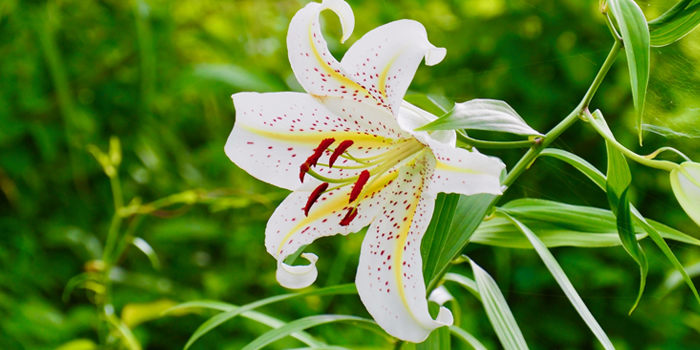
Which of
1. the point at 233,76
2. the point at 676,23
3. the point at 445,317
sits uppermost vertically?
the point at 233,76

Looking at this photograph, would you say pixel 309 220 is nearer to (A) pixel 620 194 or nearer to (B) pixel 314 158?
(B) pixel 314 158

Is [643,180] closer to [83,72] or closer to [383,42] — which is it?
[383,42]

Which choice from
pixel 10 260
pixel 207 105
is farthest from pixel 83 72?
pixel 10 260

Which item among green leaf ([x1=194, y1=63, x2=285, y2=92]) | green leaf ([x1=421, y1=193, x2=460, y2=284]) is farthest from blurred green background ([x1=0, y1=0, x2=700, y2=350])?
green leaf ([x1=421, y1=193, x2=460, y2=284])

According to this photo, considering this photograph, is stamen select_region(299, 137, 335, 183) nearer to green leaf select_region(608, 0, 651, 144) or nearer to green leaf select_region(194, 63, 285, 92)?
green leaf select_region(608, 0, 651, 144)

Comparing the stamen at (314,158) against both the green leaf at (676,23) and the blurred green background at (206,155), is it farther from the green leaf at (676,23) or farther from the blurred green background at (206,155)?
the blurred green background at (206,155)

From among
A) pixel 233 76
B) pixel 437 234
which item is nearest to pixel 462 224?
pixel 437 234
